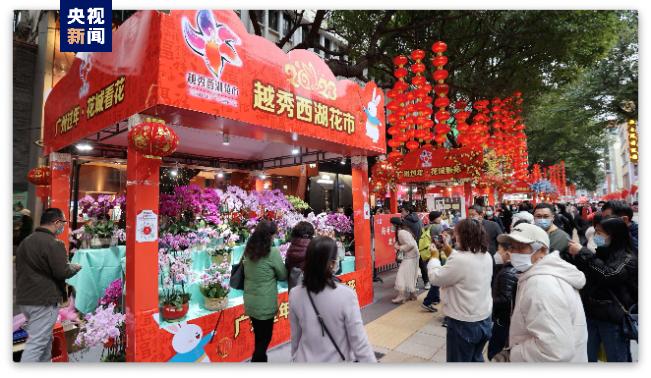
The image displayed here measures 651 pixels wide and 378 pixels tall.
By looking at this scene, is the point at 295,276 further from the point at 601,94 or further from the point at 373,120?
the point at 601,94

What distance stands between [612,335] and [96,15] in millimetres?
6242

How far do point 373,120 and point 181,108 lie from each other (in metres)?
3.99

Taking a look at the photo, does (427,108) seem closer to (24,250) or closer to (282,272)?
(282,272)

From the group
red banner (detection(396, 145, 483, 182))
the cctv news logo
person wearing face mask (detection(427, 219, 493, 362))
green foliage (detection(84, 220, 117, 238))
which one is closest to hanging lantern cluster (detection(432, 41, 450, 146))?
red banner (detection(396, 145, 483, 182))

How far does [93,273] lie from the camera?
5.24 m

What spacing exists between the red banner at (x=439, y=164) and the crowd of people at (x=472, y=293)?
8.69 meters

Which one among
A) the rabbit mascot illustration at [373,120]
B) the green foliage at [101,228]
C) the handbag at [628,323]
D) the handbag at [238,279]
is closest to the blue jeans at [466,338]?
the handbag at [628,323]

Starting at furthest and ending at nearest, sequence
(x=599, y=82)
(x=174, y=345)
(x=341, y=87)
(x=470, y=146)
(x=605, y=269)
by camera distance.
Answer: (x=470, y=146) < (x=599, y=82) < (x=341, y=87) < (x=174, y=345) < (x=605, y=269)

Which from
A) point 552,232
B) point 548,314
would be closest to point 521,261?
point 548,314

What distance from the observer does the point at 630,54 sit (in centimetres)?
852

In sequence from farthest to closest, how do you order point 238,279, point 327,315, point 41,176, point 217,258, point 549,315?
point 41,176, point 217,258, point 238,279, point 327,315, point 549,315

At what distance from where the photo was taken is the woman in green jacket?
345 cm

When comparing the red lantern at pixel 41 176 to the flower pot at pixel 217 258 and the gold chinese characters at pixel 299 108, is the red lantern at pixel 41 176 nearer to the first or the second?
the flower pot at pixel 217 258
